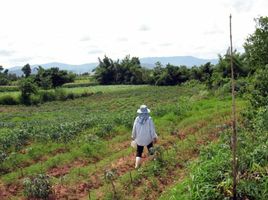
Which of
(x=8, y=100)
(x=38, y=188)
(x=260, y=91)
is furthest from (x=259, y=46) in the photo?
(x=8, y=100)

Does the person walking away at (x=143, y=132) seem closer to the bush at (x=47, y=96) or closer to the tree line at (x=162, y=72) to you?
the tree line at (x=162, y=72)

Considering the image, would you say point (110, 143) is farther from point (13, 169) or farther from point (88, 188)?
point (88, 188)

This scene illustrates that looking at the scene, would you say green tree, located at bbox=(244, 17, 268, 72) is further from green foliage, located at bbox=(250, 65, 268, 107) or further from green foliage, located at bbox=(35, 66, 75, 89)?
green foliage, located at bbox=(35, 66, 75, 89)

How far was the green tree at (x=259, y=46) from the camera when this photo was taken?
30323mm

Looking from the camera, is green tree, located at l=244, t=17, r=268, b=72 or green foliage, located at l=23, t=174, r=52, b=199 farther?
green tree, located at l=244, t=17, r=268, b=72

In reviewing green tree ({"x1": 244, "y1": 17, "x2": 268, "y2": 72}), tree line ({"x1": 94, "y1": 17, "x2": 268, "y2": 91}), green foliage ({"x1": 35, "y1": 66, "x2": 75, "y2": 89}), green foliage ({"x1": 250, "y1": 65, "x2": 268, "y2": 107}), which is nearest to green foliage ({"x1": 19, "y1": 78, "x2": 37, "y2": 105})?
green foliage ({"x1": 35, "y1": 66, "x2": 75, "y2": 89})

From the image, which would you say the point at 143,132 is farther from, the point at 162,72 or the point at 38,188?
the point at 162,72

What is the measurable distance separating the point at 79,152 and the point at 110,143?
5.66 feet

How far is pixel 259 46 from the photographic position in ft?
102

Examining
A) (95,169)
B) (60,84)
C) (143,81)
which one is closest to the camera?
(95,169)

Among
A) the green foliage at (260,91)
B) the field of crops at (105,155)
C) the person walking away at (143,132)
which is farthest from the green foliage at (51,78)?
the person walking away at (143,132)

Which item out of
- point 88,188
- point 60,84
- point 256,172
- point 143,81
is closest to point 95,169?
point 88,188

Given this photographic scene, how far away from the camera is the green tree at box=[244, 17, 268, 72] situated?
30.3m

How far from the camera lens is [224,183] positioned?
6.11m
